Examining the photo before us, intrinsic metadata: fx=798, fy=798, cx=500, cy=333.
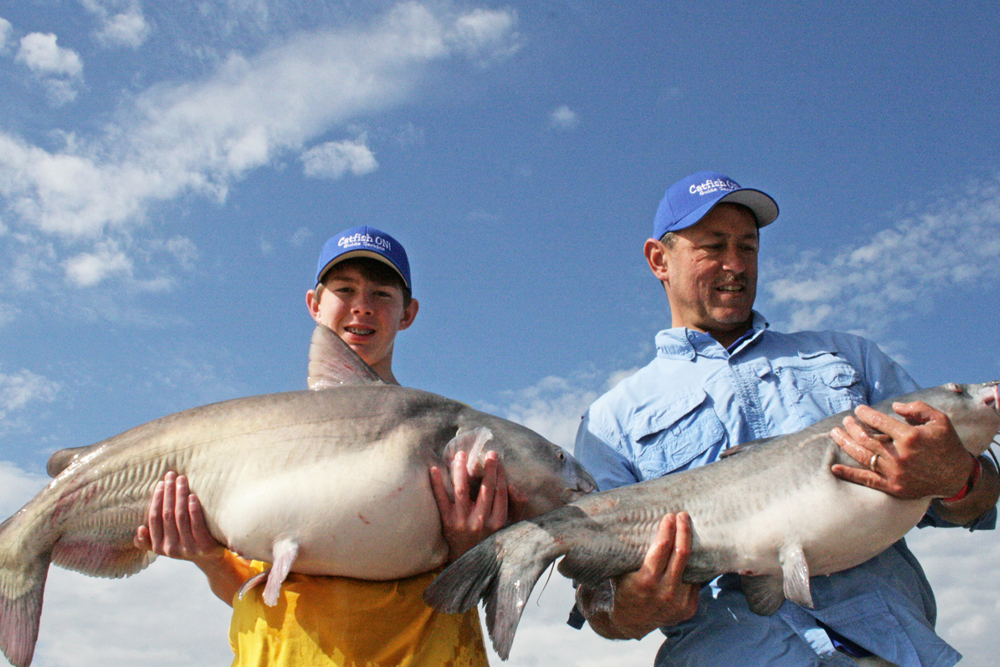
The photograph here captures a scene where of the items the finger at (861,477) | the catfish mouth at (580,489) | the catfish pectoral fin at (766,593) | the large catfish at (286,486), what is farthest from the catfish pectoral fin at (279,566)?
the finger at (861,477)

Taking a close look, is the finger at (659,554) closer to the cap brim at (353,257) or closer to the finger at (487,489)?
the finger at (487,489)

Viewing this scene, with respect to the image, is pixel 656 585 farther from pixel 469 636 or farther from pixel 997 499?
pixel 997 499

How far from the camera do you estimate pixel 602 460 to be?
4.09 metres

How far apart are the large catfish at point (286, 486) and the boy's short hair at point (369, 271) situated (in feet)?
3.41

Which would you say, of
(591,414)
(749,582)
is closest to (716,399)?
(591,414)

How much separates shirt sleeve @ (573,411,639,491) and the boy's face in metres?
1.10

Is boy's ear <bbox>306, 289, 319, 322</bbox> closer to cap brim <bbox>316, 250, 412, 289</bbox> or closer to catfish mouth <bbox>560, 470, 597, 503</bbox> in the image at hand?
cap brim <bbox>316, 250, 412, 289</bbox>

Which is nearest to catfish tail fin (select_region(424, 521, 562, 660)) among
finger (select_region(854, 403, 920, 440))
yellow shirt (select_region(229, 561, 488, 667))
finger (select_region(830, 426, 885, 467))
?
yellow shirt (select_region(229, 561, 488, 667))

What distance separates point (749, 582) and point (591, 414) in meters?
1.33

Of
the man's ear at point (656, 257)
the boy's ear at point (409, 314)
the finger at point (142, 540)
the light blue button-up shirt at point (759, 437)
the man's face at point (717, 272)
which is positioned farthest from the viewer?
the man's ear at point (656, 257)

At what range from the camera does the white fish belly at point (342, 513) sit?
2975mm

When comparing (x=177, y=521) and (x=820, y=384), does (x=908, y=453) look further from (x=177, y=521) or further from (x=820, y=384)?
(x=177, y=521)

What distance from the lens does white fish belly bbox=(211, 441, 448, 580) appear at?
2.97 m

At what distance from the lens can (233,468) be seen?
10.2 ft
